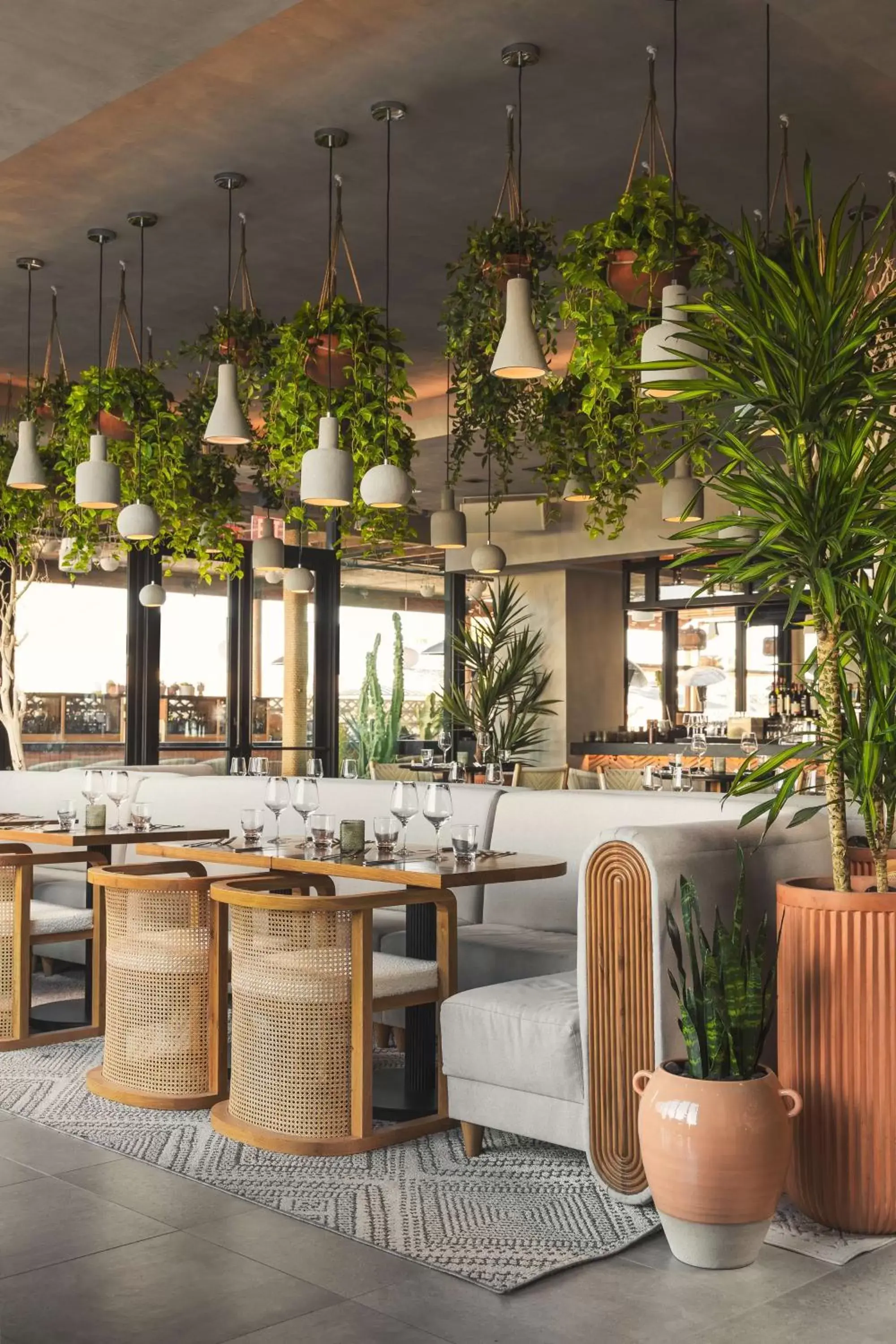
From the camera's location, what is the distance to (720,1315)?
105 inches

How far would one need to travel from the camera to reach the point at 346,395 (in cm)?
557

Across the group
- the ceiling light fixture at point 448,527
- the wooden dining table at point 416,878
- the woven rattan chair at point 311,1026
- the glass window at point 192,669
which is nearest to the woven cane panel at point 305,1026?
the woven rattan chair at point 311,1026

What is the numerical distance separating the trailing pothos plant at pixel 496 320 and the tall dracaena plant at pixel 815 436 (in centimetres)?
150

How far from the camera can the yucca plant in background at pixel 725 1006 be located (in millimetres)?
3014

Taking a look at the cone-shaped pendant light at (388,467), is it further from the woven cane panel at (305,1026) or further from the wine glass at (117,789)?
the woven cane panel at (305,1026)

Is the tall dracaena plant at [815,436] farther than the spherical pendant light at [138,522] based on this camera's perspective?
No

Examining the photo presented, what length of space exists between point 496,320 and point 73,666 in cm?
655

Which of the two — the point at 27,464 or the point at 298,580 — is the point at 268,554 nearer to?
the point at 298,580

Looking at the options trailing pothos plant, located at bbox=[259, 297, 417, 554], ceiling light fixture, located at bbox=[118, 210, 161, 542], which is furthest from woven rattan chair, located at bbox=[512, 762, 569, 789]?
trailing pothos plant, located at bbox=[259, 297, 417, 554]

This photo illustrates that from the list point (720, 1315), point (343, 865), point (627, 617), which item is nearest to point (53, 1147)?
point (343, 865)

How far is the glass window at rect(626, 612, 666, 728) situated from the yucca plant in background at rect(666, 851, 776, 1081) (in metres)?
11.5

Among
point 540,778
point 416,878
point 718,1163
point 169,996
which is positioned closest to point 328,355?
point 416,878

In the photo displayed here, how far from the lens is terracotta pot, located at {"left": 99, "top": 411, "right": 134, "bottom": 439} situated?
21.8 ft

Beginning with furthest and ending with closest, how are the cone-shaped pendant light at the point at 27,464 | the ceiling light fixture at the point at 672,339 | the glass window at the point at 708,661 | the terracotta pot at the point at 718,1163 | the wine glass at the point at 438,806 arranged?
the glass window at the point at 708,661 < the cone-shaped pendant light at the point at 27,464 < the wine glass at the point at 438,806 < the ceiling light fixture at the point at 672,339 < the terracotta pot at the point at 718,1163
